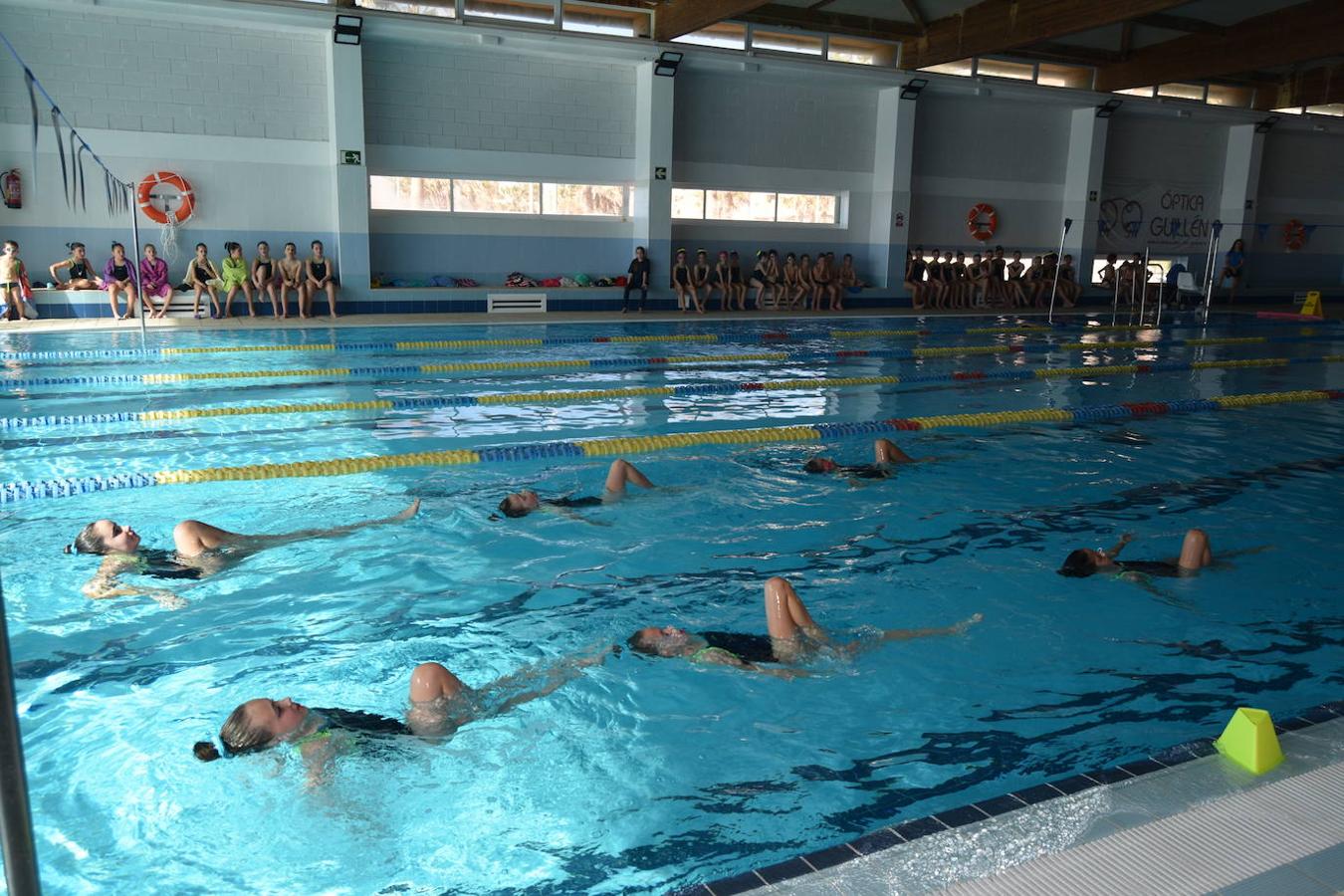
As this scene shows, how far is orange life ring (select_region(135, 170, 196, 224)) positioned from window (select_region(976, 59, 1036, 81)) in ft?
44.3

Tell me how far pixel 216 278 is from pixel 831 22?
1067cm

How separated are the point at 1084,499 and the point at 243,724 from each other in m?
4.69

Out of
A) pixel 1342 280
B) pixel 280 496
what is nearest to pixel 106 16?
pixel 280 496

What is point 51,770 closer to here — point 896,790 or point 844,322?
point 896,790

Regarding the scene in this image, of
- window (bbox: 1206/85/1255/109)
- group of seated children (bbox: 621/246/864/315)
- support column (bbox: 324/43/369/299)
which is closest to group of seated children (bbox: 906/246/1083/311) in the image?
Answer: group of seated children (bbox: 621/246/864/315)

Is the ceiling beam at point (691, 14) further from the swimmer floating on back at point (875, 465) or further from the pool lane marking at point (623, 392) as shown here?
the swimmer floating on back at point (875, 465)

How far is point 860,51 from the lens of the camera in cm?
1731

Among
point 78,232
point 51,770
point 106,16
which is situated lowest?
point 51,770

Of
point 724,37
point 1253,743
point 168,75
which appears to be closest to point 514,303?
point 168,75

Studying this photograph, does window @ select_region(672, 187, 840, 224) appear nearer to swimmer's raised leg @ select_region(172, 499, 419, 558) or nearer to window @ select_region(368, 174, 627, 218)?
window @ select_region(368, 174, 627, 218)

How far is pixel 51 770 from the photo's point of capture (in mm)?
2930

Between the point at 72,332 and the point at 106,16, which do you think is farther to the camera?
the point at 106,16

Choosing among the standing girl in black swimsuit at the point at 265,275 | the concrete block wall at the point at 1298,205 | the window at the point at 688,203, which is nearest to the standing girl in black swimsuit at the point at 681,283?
the window at the point at 688,203

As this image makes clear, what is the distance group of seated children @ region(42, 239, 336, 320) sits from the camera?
12828 mm
